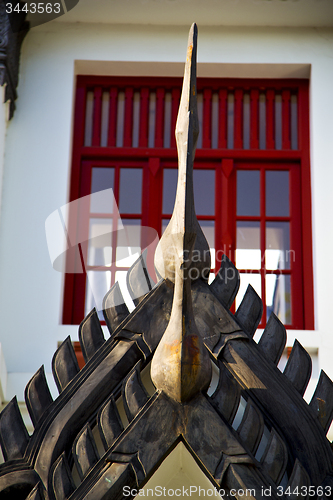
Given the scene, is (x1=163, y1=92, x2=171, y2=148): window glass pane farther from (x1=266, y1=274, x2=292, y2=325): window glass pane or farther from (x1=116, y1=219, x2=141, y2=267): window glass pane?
(x1=266, y1=274, x2=292, y2=325): window glass pane

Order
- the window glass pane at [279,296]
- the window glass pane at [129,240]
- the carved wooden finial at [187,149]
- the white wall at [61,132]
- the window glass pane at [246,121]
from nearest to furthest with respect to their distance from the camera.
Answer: the carved wooden finial at [187,149] < the white wall at [61,132] < the window glass pane at [279,296] < the window glass pane at [129,240] < the window glass pane at [246,121]

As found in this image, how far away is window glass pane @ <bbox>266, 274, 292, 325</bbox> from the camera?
2529 millimetres

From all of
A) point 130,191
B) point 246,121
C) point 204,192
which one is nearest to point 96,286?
point 130,191

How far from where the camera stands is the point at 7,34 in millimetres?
2562

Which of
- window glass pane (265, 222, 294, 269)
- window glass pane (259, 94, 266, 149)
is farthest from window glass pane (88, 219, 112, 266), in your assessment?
window glass pane (259, 94, 266, 149)

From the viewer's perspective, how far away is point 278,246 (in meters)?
2.65

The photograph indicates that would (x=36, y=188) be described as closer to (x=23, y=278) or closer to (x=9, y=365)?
(x=23, y=278)

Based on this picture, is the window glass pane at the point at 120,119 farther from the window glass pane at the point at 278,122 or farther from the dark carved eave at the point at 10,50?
the window glass pane at the point at 278,122

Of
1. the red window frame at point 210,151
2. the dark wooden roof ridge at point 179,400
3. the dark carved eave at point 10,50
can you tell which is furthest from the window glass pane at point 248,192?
the dark wooden roof ridge at point 179,400

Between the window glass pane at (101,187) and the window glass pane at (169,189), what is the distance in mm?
289

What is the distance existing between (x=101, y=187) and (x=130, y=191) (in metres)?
0.17

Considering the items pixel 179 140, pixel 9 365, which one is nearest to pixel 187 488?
pixel 179 140

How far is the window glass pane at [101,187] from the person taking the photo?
271 centimetres

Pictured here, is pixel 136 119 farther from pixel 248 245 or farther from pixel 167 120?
pixel 248 245
